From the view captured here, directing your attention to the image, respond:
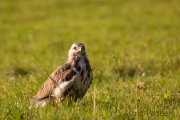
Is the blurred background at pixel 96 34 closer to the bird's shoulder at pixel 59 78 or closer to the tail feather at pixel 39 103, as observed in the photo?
the bird's shoulder at pixel 59 78

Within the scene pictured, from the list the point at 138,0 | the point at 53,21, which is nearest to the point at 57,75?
the point at 53,21

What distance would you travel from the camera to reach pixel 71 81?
5.68 m

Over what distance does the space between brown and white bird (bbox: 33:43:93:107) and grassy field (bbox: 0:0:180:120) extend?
0.17m

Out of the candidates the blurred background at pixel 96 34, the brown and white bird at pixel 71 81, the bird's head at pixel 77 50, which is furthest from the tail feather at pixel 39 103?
the blurred background at pixel 96 34

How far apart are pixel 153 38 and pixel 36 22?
7824 mm

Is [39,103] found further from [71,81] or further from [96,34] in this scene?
[96,34]

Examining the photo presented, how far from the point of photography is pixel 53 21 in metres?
19.2

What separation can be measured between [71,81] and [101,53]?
19.9 feet

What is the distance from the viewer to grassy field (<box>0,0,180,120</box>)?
18.6 ft

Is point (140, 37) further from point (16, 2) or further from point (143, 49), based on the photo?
point (16, 2)

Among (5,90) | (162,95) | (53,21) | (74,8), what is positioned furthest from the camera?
(74,8)

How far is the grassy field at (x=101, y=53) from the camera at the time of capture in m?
5.66

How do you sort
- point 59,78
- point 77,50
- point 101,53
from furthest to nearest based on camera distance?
point 101,53 < point 77,50 < point 59,78

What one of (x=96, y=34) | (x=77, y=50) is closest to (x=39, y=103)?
(x=77, y=50)
